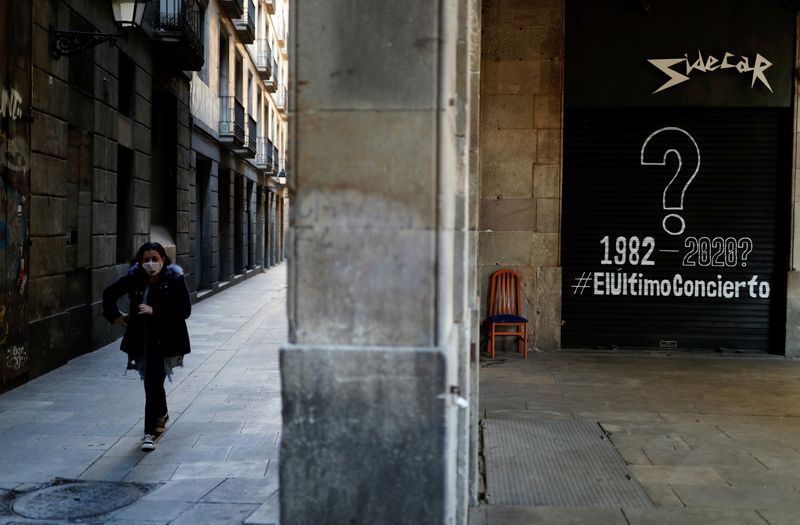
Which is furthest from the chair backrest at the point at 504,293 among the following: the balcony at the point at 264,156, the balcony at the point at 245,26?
the balcony at the point at 264,156

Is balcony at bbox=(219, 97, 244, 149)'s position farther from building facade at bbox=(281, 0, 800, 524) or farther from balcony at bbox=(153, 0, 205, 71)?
building facade at bbox=(281, 0, 800, 524)

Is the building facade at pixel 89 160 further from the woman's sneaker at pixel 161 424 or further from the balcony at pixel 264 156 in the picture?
the balcony at pixel 264 156

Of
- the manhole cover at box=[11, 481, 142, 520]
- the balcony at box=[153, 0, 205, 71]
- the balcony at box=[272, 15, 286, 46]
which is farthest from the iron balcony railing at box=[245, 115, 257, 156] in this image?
the manhole cover at box=[11, 481, 142, 520]

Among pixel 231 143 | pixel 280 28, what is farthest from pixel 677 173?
pixel 280 28

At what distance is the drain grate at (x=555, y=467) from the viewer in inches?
187

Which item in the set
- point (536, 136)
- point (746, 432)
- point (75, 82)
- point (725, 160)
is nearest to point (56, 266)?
point (75, 82)

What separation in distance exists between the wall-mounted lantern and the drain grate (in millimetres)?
6490

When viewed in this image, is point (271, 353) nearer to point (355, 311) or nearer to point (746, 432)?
point (746, 432)

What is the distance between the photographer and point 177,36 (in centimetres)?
1355

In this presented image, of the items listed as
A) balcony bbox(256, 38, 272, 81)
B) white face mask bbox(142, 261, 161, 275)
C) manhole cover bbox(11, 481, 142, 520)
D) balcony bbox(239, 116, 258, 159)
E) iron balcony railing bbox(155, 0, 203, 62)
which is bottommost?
manhole cover bbox(11, 481, 142, 520)

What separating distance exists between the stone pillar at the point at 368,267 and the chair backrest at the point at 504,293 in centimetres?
730

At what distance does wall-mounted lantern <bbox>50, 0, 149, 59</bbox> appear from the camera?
29.7ft

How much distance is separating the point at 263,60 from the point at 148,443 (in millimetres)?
24891

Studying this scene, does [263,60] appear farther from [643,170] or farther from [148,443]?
[148,443]
